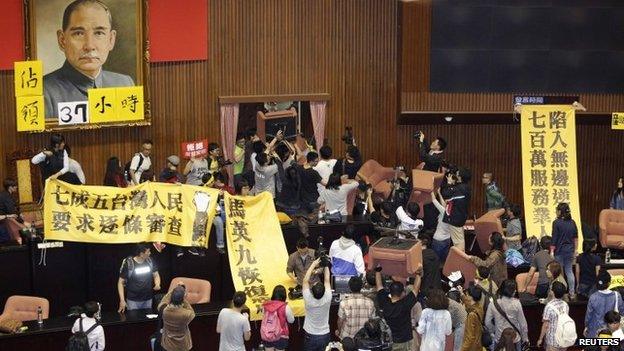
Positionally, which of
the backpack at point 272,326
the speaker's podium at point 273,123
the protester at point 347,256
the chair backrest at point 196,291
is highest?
the speaker's podium at point 273,123

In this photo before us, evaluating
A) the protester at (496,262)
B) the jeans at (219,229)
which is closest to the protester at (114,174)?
the jeans at (219,229)

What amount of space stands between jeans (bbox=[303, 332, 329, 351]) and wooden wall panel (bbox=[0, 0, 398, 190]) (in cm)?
752

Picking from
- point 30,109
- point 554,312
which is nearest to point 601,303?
point 554,312

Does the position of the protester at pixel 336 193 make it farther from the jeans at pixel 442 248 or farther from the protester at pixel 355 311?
the protester at pixel 355 311

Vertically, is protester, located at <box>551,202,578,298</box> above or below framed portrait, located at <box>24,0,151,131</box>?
below

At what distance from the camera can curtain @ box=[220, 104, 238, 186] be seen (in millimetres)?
21016

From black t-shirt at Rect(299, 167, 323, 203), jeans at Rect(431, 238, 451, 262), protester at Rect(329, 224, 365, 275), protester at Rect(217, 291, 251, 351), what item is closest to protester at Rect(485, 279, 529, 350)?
protester at Rect(329, 224, 365, 275)

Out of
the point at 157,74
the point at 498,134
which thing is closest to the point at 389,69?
the point at 498,134

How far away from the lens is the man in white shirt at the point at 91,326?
1312 centimetres

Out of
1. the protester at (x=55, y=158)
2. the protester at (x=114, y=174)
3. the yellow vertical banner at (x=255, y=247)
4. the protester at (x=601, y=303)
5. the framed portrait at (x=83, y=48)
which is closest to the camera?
the protester at (x=601, y=303)

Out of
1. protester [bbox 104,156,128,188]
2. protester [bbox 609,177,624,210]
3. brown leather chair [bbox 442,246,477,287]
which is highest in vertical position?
protester [bbox 104,156,128,188]

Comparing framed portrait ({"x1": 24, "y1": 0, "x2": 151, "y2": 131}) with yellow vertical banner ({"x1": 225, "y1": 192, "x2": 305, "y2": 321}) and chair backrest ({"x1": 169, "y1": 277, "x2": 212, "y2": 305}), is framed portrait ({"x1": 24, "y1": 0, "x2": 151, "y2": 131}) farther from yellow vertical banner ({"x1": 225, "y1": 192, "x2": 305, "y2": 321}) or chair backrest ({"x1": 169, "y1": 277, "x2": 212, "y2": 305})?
chair backrest ({"x1": 169, "y1": 277, "x2": 212, "y2": 305})

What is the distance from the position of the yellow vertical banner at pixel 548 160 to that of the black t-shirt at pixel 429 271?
3.76 metres

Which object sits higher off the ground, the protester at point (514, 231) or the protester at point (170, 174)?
the protester at point (170, 174)
